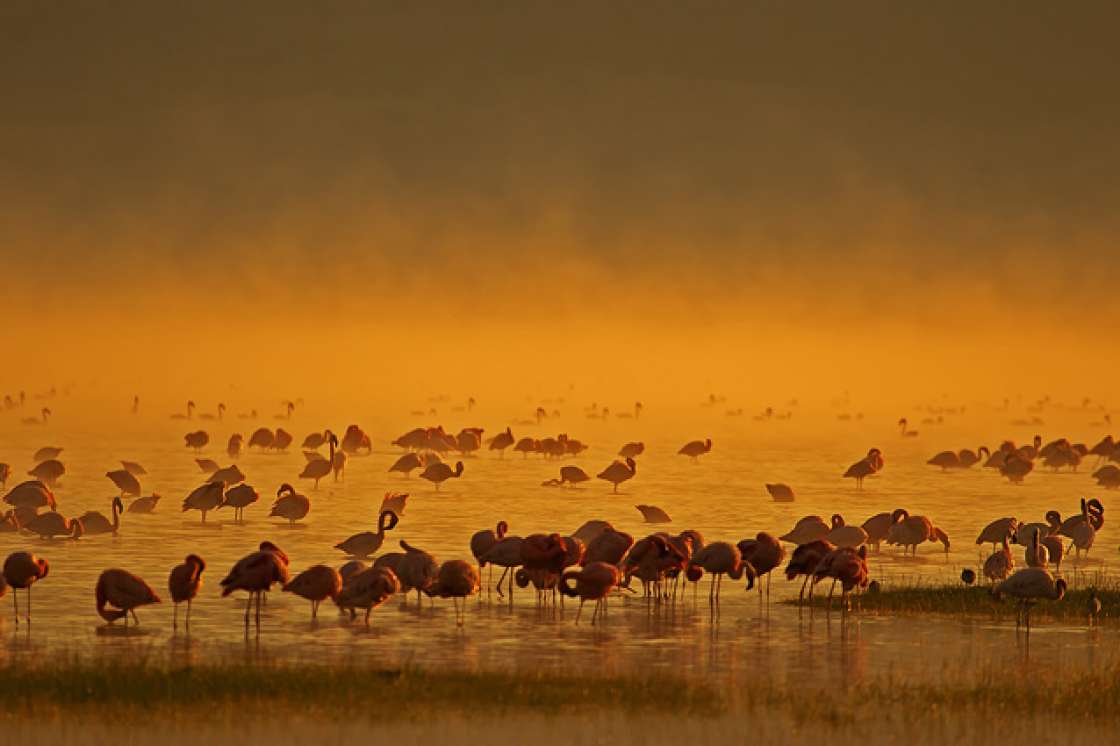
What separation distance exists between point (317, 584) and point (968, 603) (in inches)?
367

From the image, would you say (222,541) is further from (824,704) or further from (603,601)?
(824,704)

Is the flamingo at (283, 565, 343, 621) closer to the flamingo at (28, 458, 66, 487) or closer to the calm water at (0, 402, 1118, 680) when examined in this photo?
the calm water at (0, 402, 1118, 680)

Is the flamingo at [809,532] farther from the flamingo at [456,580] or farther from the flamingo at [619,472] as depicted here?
the flamingo at [619,472]

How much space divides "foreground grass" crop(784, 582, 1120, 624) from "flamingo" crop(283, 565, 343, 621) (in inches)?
278

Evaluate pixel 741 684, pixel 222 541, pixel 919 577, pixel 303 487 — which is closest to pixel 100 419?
pixel 303 487

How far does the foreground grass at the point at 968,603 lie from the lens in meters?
26.1

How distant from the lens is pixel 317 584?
24172 mm

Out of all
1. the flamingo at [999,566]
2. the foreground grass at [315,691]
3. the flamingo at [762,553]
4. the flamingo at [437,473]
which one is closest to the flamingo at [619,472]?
the flamingo at [437,473]

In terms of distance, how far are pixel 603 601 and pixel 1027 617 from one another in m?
5.81

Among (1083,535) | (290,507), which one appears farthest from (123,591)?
(1083,535)

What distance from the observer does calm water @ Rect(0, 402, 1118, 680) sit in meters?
22.5

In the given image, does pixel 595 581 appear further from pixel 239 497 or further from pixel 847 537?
pixel 239 497

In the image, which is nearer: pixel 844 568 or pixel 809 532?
pixel 844 568

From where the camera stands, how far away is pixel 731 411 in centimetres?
11938
